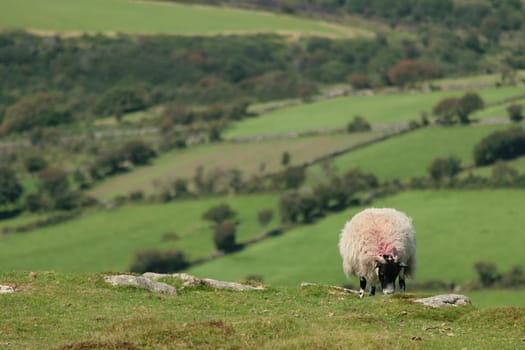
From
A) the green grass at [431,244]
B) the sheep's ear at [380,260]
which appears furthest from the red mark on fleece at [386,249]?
the green grass at [431,244]

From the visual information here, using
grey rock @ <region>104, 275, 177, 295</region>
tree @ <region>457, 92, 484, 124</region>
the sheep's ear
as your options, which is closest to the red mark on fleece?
the sheep's ear

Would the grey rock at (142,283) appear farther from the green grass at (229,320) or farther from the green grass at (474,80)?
the green grass at (474,80)

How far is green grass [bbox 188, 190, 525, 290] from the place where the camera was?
102m

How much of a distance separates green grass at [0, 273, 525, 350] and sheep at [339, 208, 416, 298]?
1.32 metres

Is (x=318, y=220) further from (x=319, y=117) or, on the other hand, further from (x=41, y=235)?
(x=319, y=117)

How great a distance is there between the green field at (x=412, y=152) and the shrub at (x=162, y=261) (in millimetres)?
26939

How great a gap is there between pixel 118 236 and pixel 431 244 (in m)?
33.9

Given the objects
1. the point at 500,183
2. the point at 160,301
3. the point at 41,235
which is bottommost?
the point at 41,235

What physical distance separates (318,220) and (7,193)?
130ft

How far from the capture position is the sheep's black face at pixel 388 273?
34.1m

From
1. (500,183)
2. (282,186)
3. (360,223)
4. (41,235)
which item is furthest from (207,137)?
(360,223)

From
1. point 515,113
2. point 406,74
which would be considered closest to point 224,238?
point 515,113

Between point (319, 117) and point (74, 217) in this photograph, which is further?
point (319, 117)

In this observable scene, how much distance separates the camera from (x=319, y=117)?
167500mm
